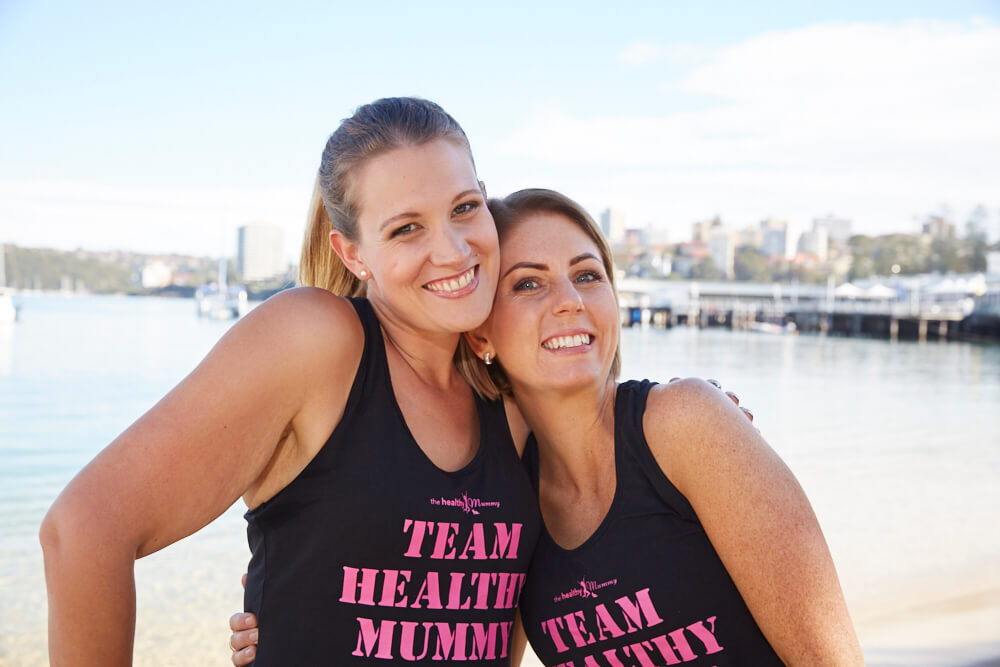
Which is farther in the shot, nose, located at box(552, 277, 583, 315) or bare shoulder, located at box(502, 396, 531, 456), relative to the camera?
bare shoulder, located at box(502, 396, 531, 456)

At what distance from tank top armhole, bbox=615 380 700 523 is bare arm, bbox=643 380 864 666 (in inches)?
0.9

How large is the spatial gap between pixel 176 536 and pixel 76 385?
94.7 feet

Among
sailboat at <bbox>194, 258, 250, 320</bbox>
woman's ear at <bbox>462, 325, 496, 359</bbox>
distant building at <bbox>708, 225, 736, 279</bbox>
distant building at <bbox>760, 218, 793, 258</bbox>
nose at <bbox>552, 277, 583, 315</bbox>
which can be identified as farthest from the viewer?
distant building at <bbox>760, 218, 793, 258</bbox>

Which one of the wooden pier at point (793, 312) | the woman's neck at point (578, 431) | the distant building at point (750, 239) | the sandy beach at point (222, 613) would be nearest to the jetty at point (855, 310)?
the wooden pier at point (793, 312)

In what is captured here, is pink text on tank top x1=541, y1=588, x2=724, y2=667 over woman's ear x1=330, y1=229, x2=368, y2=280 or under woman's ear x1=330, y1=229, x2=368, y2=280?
under

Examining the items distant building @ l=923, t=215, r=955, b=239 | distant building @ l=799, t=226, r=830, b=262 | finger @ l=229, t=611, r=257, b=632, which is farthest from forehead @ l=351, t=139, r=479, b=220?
→ distant building @ l=799, t=226, r=830, b=262

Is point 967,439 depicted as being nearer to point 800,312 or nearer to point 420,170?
point 420,170

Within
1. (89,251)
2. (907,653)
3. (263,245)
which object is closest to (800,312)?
(263,245)

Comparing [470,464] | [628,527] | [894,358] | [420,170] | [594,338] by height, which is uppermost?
[420,170]

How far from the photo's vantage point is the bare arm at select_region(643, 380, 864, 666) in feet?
7.52

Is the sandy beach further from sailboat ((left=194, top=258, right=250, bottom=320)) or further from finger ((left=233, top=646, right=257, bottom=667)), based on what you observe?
sailboat ((left=194, top=258, right=250, bottom=320))

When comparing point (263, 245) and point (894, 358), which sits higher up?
point (263, 245)

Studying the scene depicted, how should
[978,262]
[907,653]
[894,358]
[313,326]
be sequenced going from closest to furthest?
1. [313,326]
2. [907,653]
3. [894,358]
4. [978,262]

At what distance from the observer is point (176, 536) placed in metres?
2.03
